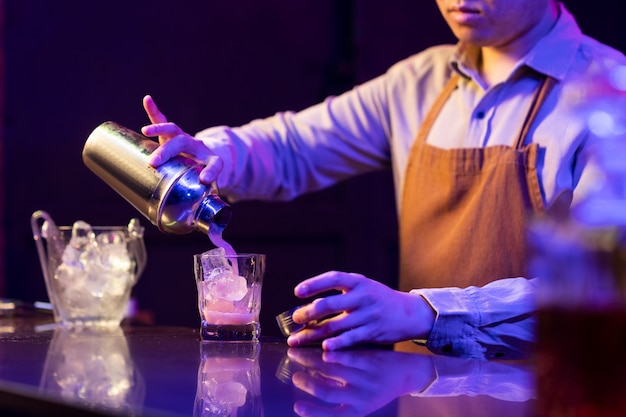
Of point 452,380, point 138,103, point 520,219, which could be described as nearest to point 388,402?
point 452,380

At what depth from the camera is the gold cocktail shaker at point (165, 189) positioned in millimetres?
1478

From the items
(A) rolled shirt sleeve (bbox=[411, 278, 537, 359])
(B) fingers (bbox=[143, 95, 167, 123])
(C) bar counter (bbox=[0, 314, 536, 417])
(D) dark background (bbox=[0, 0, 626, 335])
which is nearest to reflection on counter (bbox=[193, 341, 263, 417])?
(C) bar counter (bbox=[0, 314, 536, 417])

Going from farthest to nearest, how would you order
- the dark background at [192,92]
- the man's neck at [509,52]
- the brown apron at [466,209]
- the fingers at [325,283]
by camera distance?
the dark background at [192,92], the man's neck at [509,52], the brown apron at [466,209], the fingers at [325,283]

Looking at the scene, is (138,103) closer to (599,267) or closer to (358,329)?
(358,329)

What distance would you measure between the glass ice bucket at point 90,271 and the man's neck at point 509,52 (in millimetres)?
899

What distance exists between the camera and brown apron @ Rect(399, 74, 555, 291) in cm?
188

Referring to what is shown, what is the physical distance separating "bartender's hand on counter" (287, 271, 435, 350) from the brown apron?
512mm

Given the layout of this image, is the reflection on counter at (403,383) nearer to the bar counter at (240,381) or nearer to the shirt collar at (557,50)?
the bar counter at (240,381)

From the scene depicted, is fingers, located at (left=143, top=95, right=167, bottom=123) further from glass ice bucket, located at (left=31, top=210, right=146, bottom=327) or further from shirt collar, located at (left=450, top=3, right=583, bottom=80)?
shirt collar, located at (left=450, top=3, right=583, bottom=80)

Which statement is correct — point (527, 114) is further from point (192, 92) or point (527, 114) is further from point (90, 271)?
point (192, 92)

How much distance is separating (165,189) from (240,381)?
19.4 inches

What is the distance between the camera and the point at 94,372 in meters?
1.16

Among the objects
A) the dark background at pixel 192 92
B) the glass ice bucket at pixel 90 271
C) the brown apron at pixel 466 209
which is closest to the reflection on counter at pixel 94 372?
the glass ice bucket at pixel 90 271

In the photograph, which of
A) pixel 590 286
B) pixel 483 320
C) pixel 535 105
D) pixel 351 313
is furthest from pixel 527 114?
pixel 590 286
